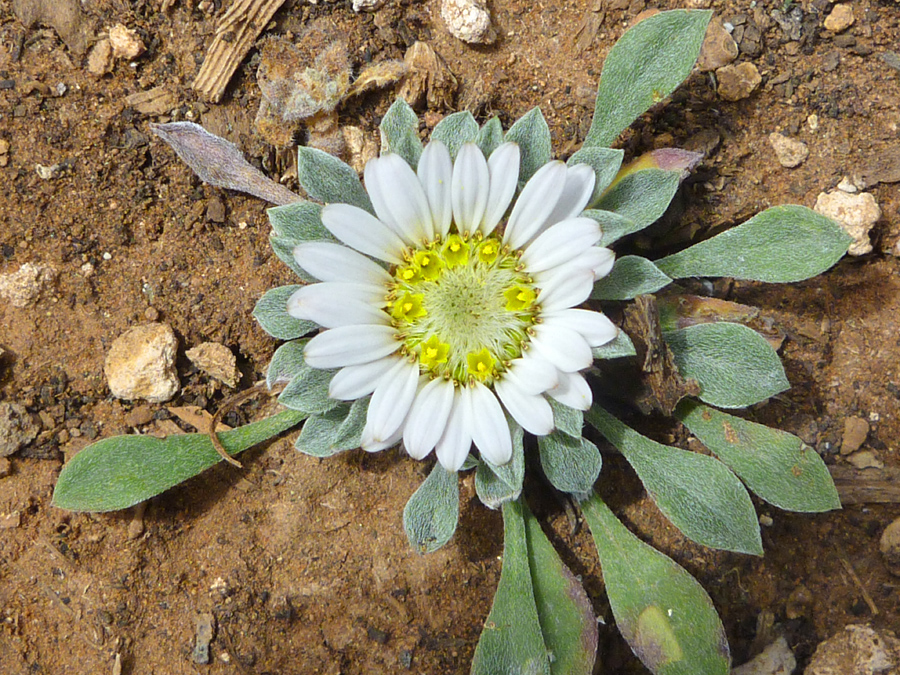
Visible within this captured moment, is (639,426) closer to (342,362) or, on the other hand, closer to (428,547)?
(428,547)

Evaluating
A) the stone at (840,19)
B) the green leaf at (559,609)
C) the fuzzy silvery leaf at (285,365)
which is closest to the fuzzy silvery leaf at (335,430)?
the fuzzy silvery leaf at (285,365)

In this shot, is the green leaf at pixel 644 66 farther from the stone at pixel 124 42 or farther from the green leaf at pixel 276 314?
the stone at pixel 124 42

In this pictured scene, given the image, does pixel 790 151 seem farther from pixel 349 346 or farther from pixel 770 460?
pixel 349 346

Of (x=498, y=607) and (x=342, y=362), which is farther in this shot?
(x=498, y=607)

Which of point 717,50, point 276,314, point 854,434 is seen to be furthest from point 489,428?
point 717,50

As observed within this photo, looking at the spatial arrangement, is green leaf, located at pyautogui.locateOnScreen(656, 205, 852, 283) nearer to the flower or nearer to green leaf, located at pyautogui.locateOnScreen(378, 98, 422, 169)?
the flower

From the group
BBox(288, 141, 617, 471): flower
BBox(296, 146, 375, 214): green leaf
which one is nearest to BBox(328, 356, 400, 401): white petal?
BBox(288, 141, 617, 471): flower

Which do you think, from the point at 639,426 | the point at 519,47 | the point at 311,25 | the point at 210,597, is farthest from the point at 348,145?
the point at 210,597
